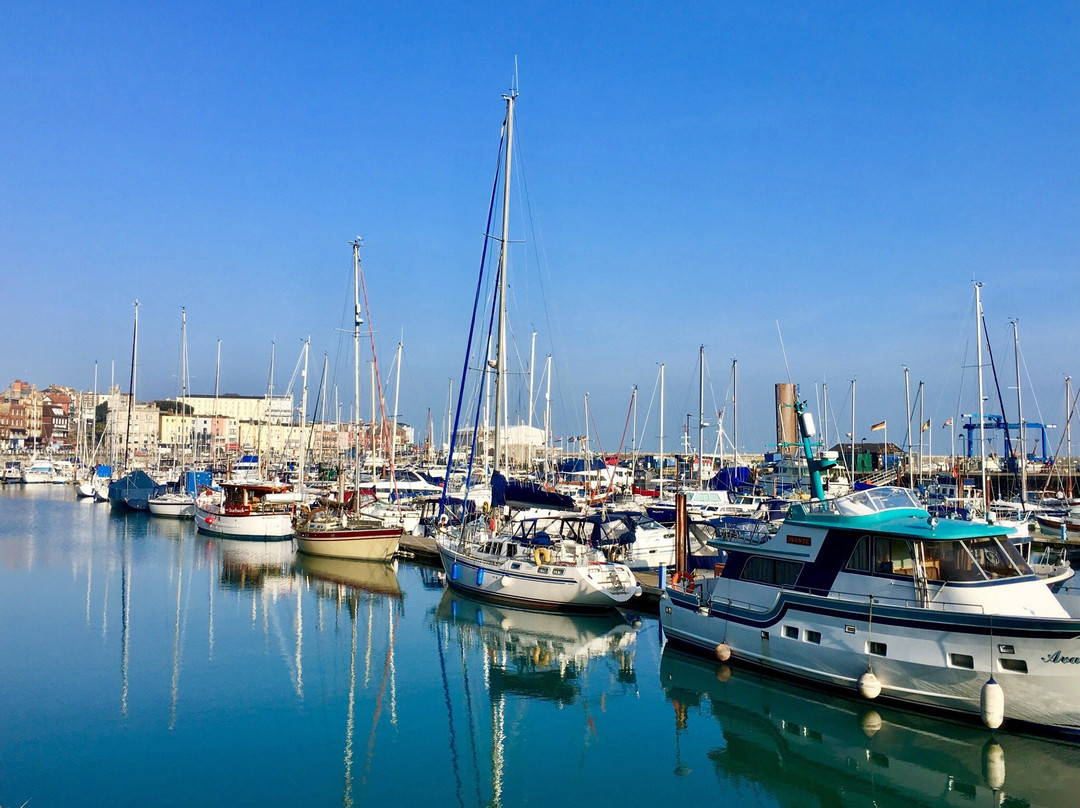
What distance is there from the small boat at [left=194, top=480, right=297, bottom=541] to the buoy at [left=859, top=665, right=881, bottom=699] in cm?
3691

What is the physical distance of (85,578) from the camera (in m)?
33.0

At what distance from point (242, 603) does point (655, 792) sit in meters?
19.8

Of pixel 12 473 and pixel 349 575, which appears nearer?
pixel 349 575

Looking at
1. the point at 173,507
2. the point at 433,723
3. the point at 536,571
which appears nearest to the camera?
the point at 433,723

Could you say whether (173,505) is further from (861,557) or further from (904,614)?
(904,614)

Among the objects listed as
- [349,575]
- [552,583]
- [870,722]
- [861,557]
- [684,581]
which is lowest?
[349,575]

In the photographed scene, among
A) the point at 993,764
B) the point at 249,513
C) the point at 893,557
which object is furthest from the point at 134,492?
the point at 993,764

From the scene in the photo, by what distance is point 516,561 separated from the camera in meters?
26.8

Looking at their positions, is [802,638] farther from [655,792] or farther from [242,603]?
[242,603]

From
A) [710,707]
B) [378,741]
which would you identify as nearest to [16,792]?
[378,741]

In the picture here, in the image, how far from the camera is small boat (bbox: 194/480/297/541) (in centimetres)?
4681

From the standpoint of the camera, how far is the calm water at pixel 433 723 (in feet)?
44.9

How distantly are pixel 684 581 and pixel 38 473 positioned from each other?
104917 mm

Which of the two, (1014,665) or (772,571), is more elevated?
(772,571)
